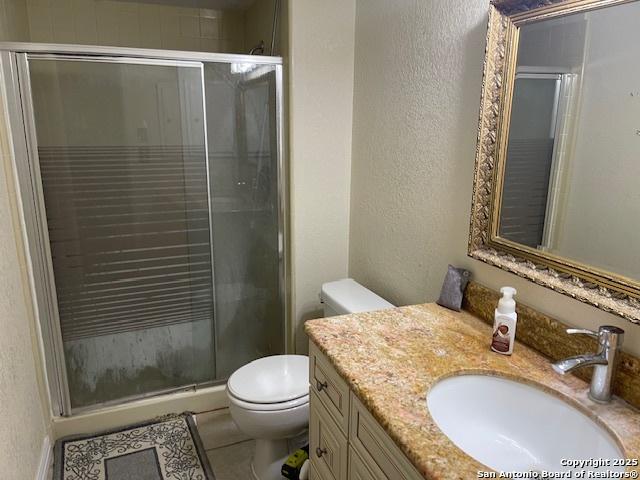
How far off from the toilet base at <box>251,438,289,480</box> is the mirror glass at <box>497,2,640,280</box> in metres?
1.28

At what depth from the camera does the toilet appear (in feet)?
5.74

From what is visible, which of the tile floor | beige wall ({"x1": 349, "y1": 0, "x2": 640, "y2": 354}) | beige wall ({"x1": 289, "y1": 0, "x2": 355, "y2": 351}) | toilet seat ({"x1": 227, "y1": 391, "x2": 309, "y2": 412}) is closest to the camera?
beige wall ({"x1": 349, "y1": 0, "x2": 640, "y2": 354})

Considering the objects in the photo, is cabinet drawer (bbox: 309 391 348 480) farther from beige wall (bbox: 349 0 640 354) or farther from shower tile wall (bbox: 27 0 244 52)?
shower tile wall (bbox: 27 0 244 52)

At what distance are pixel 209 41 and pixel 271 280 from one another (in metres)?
1.74

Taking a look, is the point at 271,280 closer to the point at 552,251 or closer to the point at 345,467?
the point at 345,467

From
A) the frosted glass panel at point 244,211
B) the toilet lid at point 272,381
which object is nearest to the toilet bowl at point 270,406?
the toilet lid at point 272,381

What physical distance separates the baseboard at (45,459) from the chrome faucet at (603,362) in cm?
199

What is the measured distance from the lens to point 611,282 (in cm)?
105

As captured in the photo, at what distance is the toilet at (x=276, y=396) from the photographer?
1.75m

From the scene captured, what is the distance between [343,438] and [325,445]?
0.17 meters

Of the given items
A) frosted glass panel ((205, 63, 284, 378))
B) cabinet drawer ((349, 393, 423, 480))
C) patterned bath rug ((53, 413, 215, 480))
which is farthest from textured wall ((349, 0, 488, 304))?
patterned bath rug ((53, 413, 215, 480))

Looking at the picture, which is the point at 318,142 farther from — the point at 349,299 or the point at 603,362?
the point at 603,362

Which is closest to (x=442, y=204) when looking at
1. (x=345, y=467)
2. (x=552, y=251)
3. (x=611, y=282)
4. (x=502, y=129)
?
(x=502, y=129)

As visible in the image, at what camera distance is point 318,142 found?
2.23m
